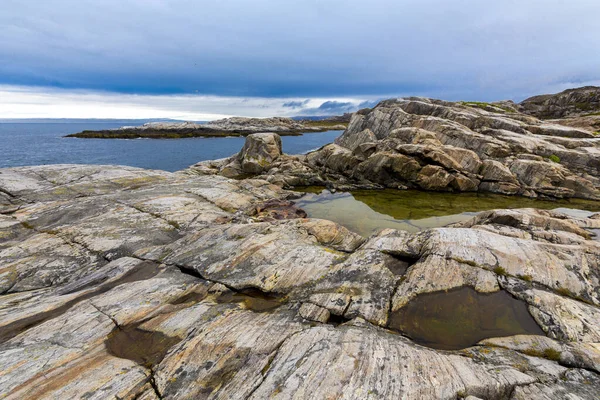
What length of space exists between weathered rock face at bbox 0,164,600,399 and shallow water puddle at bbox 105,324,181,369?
0.18 feet

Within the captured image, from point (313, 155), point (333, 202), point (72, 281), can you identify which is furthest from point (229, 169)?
point (72, 281)

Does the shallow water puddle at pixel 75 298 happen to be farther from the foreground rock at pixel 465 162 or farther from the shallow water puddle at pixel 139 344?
the foreground rock at pixel 465 162

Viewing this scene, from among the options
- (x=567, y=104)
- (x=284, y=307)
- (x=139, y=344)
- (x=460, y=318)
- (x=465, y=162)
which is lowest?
(x=460, y=318)

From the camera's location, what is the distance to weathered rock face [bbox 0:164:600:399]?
7.68 meters

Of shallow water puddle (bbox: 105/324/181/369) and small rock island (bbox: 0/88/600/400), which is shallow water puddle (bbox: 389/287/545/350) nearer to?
small rock island (bbox: 0/88/600/400)

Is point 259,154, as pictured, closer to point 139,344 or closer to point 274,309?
point 274,309

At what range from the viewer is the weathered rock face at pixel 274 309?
7.68 metres

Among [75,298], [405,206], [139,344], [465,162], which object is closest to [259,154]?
[405,206]

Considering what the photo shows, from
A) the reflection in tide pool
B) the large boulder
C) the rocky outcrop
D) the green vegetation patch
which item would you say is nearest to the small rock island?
the green vegetation patch

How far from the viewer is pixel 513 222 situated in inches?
805

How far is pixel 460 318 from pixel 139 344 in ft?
39.5

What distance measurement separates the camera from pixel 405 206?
38562 mm

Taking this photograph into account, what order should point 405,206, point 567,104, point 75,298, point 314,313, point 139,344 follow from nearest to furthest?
1. point 139,344
2. point 314,313
3. point 75,298
4. point 405,206
5. point 567,104

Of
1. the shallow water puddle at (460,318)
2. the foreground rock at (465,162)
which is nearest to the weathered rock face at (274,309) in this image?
→ the shallow water puddle at (460,318)
